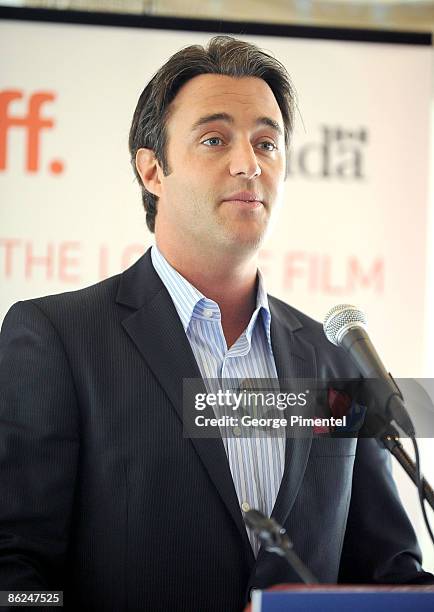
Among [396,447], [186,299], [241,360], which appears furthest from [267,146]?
[396,447]

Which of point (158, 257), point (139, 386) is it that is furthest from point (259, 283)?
point (139, 386)

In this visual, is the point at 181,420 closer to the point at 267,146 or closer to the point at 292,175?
the point at 267,146

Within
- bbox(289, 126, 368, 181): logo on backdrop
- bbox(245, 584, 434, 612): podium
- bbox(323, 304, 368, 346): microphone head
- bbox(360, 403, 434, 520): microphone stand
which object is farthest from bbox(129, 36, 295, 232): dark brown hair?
bbox(245, 584, 434, 612): podium

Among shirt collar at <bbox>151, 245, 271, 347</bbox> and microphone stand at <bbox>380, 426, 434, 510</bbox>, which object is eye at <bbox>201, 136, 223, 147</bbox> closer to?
shirt collar at <bbox>151, 245, 271, 347</bbox>

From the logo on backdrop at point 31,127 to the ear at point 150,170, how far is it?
61cm

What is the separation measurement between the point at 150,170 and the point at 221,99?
12.1 inches

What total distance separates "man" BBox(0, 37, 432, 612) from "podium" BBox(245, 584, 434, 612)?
0.59m

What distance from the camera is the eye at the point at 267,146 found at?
2.15 metres

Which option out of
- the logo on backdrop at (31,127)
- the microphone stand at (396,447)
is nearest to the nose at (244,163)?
the microphone stand at (396,447)

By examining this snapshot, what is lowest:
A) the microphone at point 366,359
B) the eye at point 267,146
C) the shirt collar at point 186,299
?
the microphone at point 366,359

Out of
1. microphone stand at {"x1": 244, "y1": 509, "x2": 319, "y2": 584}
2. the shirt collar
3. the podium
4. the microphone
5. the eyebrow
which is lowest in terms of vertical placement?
the podium

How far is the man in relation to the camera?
184 cm

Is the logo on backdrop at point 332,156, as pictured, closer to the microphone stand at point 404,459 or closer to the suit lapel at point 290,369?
the suit lapel at point 290,369

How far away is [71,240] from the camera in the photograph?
2869 millimetres
